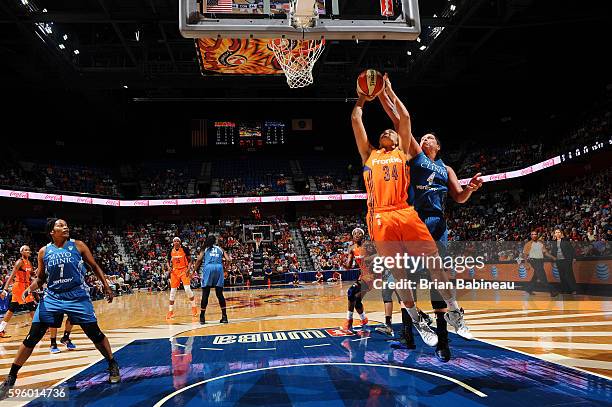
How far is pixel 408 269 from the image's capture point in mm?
4309

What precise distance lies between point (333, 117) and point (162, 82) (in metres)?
15.7

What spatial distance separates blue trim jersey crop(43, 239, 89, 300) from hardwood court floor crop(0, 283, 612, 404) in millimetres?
1073

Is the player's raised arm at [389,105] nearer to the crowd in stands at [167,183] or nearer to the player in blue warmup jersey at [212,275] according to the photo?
the player in blue warmup jersey at [212,275]

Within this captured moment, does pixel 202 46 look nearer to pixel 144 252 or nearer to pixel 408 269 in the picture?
pixel 408 269

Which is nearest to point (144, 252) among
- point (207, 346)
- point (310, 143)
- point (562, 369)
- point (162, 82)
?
point (162, 82)

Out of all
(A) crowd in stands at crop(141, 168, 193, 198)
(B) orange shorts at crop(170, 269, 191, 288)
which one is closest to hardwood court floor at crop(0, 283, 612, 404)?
(B) orange shorts at crop(170, 269, 191, 288)

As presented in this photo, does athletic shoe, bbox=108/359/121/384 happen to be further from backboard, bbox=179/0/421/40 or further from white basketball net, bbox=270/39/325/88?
white basketball net, bbox=270/39/325/88

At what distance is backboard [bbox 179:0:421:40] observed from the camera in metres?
5.65

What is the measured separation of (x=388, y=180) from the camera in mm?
4230

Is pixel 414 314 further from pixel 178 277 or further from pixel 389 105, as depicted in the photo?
pixel 178 277

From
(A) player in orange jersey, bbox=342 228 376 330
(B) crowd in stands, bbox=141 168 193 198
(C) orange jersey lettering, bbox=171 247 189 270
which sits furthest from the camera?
(B) crowd in stands, bbox=141 168 193 198

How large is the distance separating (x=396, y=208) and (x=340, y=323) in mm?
5237

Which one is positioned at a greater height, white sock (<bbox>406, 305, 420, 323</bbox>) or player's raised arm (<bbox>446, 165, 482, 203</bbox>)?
player's raised arm (<bbox>446, 165, 482, 203</bbox>)

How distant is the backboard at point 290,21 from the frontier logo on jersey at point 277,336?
4.58 meters
